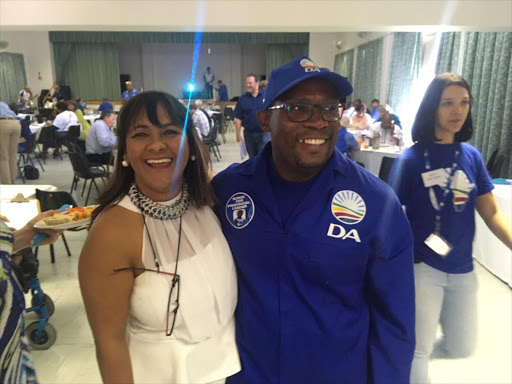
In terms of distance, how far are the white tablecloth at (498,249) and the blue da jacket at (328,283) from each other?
2826mm

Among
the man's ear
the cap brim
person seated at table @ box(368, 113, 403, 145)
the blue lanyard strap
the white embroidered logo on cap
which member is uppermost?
the white embroidered logo on cap

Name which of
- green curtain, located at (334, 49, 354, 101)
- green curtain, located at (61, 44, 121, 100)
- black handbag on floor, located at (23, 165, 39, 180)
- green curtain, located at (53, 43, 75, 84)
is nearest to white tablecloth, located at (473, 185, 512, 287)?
black handbag on floor, located at (23, 165, 39, 180)

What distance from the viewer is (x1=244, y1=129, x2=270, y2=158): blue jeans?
20.0ft

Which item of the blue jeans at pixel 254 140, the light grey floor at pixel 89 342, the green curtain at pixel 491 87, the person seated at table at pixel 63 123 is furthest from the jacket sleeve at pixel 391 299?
the person seated at table at pixel 63 123

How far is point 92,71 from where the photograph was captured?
17.8 meters

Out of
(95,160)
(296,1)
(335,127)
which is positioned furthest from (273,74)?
(95,160)

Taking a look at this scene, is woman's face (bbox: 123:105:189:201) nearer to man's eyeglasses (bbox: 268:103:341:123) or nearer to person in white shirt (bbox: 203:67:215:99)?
man's eyeglasses (bbox: 268:103:341:123)

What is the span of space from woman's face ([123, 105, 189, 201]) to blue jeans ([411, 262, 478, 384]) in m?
1.26

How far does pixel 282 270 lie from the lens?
3.77ft

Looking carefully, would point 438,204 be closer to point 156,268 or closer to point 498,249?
point 156,268

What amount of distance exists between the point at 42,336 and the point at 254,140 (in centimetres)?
408

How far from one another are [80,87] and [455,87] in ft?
60.9

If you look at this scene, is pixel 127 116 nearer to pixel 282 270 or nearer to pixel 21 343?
pixel 282 270

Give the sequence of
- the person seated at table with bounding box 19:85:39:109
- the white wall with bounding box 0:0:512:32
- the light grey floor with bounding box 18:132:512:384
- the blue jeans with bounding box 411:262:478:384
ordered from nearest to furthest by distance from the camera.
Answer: the blue jeans with bounding box 411:262:478:384 < the light grey floor with bounding box 18:132:512:384 < the white wall with bounding box 0:0:512:32 < the person seated at table with bounding box 19:85:39:109
